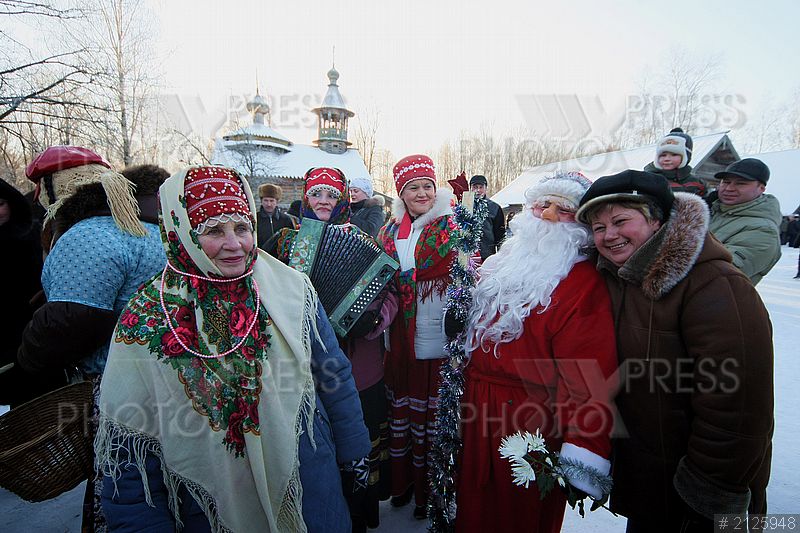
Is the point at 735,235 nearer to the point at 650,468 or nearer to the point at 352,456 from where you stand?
the point at 650,468

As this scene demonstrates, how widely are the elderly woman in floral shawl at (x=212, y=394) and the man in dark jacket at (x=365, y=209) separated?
3925mm

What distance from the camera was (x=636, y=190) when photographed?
1.66 m

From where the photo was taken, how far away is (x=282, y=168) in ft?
99.3

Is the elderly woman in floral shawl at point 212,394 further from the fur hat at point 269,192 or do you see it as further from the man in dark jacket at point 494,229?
the fur hat at point 269,192

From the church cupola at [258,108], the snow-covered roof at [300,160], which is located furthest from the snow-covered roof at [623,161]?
the church cupola at [258,108]

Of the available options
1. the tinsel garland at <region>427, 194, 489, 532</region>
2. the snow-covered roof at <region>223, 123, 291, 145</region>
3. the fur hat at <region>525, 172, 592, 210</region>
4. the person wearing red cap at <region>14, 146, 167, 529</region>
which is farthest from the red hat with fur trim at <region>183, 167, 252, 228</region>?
the snow-covered roof at <region>223, 123, 291, 145</region>

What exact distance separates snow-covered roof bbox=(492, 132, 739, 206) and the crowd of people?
8.87m

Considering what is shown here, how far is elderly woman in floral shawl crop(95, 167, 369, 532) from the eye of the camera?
4.59 ft

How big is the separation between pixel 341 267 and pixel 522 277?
1.08 metres

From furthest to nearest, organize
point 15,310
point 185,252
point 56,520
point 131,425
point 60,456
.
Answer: point 56,520 → point 15,310 → point 60,456 → point 185,252 → point 131,425

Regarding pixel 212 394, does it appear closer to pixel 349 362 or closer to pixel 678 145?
pixel 349 362

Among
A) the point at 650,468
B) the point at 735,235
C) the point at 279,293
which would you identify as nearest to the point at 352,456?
the point at 279,293

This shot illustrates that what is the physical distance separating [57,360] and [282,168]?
100 feet

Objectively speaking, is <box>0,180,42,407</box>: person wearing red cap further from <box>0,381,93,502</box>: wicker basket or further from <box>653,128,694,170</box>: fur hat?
<box>653,128,694,170</box>: fur hat
